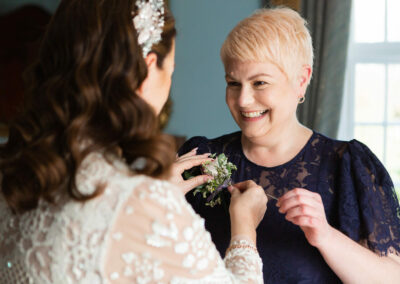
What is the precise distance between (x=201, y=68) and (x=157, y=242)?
12.4 feet

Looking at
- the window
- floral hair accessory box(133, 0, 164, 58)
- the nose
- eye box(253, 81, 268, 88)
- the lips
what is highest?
floral hair accessory box(133, 0, 164, 58)

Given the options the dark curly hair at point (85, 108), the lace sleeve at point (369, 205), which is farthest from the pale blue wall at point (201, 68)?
the dark curly hair at point (85, 108)

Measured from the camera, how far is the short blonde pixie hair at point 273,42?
1.61m

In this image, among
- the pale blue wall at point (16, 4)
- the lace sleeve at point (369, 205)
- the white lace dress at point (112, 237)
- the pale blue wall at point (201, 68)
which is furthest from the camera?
the pale blue wall at point (16, 4)

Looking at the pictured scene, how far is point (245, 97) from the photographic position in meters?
1.68

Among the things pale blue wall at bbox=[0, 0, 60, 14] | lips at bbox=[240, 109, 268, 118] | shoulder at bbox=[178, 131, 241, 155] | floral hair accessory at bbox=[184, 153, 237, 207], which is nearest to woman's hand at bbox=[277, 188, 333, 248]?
floral hair accessory at bbox=[184, 153, 237, 207]

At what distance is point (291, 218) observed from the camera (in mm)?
1439

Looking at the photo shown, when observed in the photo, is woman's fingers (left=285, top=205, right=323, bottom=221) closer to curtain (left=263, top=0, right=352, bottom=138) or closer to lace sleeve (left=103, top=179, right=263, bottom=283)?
lace sleeve (left=103, top=179, right=263, bottom=283)

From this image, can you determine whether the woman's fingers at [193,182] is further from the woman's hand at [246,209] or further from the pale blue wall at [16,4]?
the pale blue wall at [16,4]

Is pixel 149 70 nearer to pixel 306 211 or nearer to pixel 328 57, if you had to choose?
pixel 306 211

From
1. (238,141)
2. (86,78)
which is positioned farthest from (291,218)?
(86,78)

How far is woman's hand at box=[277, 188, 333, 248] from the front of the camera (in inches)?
55.8

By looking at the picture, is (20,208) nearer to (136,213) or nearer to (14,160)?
(14,160)

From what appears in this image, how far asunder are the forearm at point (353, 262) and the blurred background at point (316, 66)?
2.71 metres
